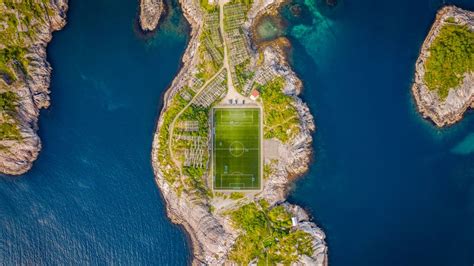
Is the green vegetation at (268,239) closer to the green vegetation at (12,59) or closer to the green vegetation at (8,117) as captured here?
the green vegetation at (8,117)

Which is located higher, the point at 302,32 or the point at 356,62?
the point at 302,32

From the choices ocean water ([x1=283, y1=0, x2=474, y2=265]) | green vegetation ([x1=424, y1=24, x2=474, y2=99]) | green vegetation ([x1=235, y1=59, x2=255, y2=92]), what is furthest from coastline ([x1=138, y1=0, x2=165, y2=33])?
green vegetation ([x1=424, y1=24, x2=474, y2=99])

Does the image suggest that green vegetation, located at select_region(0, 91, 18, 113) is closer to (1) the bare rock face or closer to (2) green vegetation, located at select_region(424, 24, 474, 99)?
(1) the bare rock face

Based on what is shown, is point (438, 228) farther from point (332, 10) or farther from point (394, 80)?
point (332, 10)

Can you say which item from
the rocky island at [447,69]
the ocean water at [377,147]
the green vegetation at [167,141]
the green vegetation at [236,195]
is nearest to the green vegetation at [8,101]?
the green vegetation at [167,141]

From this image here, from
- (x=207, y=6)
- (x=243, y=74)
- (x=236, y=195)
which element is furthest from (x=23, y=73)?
(x=236, y=195)

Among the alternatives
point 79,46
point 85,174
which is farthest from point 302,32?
point 85,174
